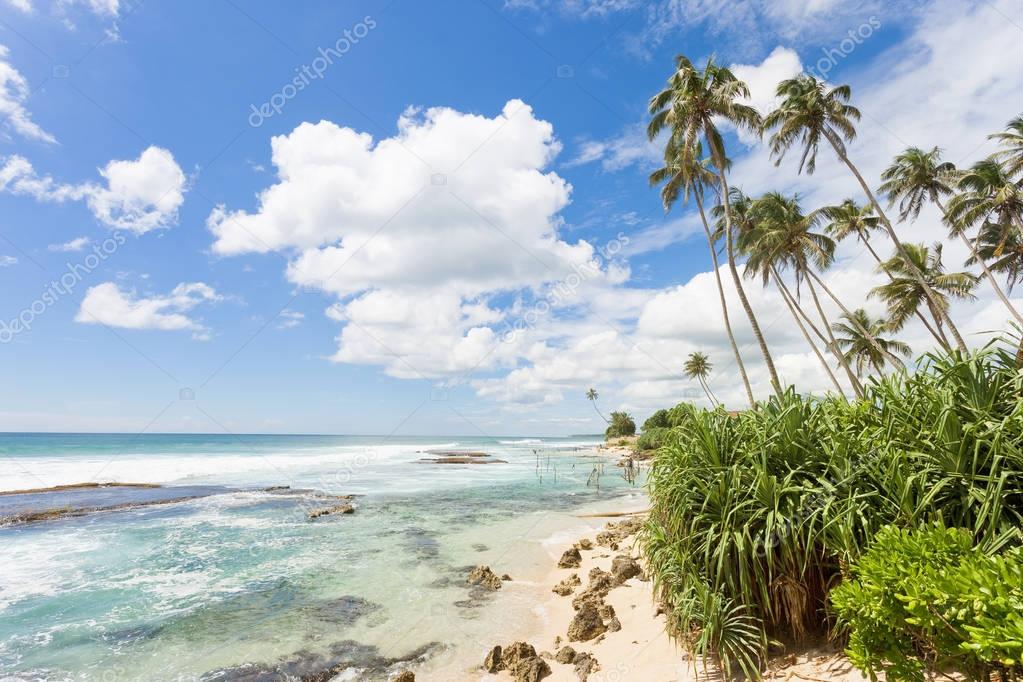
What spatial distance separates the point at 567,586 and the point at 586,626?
3032 mm

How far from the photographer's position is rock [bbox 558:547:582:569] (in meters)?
12.7

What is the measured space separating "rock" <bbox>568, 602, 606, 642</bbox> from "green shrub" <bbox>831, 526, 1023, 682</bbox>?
5373 millimetres

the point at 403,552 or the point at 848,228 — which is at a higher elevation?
the point at 848,228

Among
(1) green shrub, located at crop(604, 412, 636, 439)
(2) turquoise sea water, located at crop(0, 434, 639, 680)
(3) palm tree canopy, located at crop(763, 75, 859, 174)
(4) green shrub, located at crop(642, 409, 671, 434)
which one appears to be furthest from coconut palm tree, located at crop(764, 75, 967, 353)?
(1) green shrub, located at crop(604, 412, 636, 439)

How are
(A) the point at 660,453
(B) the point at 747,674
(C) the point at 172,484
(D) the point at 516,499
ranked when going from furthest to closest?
(C) the point at 172,484, (D) the point at 516,499, (A) the point at 660,453, (B) the point at 747,674

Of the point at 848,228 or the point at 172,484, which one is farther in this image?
the point at 172,484

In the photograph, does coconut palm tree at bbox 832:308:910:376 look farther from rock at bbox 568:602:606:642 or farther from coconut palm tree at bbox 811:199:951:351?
rock at bbox 568:602:606:642

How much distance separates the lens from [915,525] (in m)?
4.15

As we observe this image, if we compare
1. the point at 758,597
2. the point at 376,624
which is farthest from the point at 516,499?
the point at 758,597

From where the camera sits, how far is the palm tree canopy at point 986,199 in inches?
893

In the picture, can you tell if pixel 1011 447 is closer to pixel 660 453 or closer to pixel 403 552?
pixel 660 453

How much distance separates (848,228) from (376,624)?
110 ft

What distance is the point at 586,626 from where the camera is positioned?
8.03 metres

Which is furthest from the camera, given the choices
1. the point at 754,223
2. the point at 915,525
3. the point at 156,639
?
the point at 754,223
